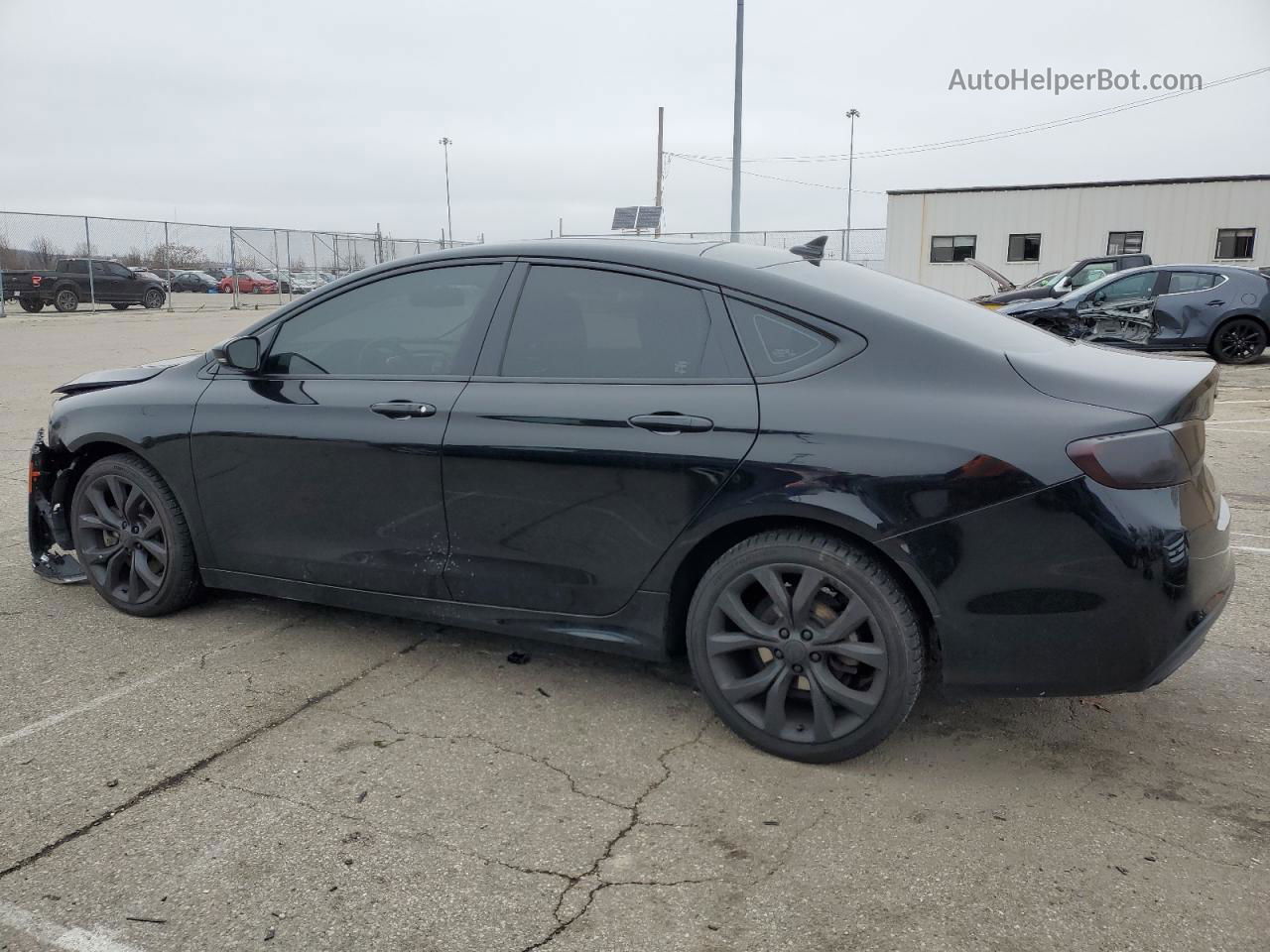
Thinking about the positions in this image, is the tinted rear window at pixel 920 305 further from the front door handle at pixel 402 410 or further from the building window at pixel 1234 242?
the building window at pixel 1234 242

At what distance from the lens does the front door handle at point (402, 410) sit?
3.57m

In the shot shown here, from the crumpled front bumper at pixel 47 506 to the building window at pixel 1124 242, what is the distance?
2994cm

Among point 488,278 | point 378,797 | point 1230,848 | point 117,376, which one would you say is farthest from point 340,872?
point 117,376

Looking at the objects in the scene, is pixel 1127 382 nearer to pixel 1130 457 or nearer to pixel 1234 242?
pixel 1130 457

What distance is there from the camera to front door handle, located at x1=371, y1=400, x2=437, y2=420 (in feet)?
11.7

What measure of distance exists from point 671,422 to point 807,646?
782 millimetres

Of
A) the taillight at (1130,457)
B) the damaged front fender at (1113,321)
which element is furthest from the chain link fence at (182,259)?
the taillight at (1130,457)

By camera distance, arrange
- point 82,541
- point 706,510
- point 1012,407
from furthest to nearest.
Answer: point 82,541
point 706,510
point 1012,407

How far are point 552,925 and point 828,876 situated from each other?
69cm

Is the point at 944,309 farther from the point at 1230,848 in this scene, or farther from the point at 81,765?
the point at 81,765

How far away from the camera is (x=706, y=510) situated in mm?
3084

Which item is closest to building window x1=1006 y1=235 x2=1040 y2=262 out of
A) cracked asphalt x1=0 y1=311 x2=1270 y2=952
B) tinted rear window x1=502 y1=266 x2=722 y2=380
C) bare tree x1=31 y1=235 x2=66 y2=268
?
bare tree x1=31 y1=235 x2=66 y2=268

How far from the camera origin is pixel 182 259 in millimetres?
32250

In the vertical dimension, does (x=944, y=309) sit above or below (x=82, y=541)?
above
